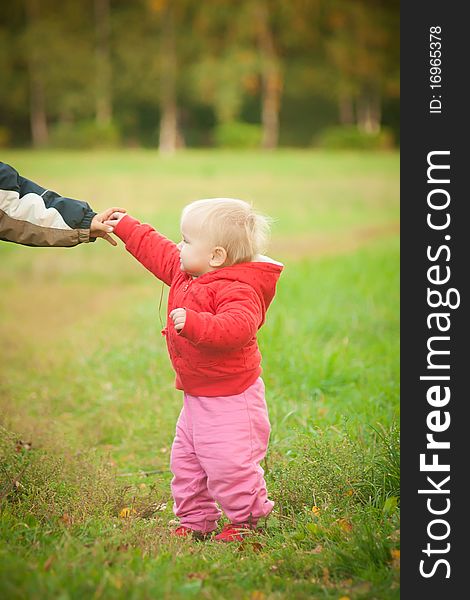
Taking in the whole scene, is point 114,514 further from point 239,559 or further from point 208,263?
point 208,263

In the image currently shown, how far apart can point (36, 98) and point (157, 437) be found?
96.2 feet

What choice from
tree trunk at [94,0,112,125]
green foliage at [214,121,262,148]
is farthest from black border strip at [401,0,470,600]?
tree trunk at [94,0,112,125]

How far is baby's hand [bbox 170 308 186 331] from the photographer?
2893 mm

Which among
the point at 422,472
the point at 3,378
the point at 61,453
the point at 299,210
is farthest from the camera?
the point at 299,210

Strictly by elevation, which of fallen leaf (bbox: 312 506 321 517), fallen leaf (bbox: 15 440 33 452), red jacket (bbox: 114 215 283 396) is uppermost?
red jacket (bbox: 114 215 283 396)

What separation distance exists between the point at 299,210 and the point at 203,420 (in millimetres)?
13417

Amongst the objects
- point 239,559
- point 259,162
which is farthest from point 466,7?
point 259,162

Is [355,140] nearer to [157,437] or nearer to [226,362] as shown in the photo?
[157,437]

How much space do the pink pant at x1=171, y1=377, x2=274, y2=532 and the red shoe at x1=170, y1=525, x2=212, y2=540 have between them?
20 millimetres

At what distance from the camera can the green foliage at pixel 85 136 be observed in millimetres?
30297

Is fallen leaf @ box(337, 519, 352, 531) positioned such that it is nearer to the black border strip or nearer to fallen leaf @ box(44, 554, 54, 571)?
the black border strip

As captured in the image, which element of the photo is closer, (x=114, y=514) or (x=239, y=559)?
(x=239, y=559)

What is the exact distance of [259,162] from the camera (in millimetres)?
23688

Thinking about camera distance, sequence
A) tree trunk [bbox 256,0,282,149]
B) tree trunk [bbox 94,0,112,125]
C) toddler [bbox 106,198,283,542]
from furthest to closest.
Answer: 1. tree trunk [bbox 256,0,282,149]
2. tree trunk [bbox 94,0,112,125]
3. toddler [bbox 106,198,283,542]
